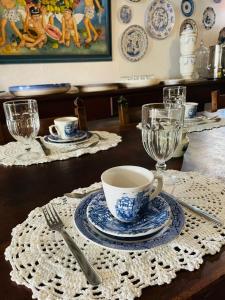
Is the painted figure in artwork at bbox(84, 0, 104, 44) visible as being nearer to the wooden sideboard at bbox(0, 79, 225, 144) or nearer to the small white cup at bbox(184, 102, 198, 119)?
the wooden sideboard at bbox(0, 79, 225, 144)

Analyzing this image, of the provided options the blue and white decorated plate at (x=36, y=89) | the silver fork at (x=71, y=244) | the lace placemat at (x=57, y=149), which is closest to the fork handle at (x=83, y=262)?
the silver fork at (x=71, y=244)

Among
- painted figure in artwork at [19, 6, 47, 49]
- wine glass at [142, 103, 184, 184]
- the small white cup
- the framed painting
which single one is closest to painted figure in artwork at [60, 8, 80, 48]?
the framed painting

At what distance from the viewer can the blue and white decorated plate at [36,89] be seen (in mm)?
1709

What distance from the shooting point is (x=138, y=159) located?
0.77m

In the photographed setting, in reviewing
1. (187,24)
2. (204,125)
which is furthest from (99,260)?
(187,24)

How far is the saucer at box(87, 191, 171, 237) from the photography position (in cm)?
38

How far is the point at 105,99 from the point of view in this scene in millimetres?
2064

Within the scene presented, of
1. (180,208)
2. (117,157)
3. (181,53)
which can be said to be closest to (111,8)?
(181,53)

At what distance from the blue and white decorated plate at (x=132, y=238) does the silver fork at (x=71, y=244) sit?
0.07 feet

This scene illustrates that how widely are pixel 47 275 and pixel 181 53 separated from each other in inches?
101

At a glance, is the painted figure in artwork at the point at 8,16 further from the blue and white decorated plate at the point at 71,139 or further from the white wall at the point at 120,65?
the blue and white decorated plate at the point at 71,139

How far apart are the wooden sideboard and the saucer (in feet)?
3.91

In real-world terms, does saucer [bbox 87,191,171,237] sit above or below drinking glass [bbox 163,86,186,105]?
below

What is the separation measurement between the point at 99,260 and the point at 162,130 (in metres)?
0.33
